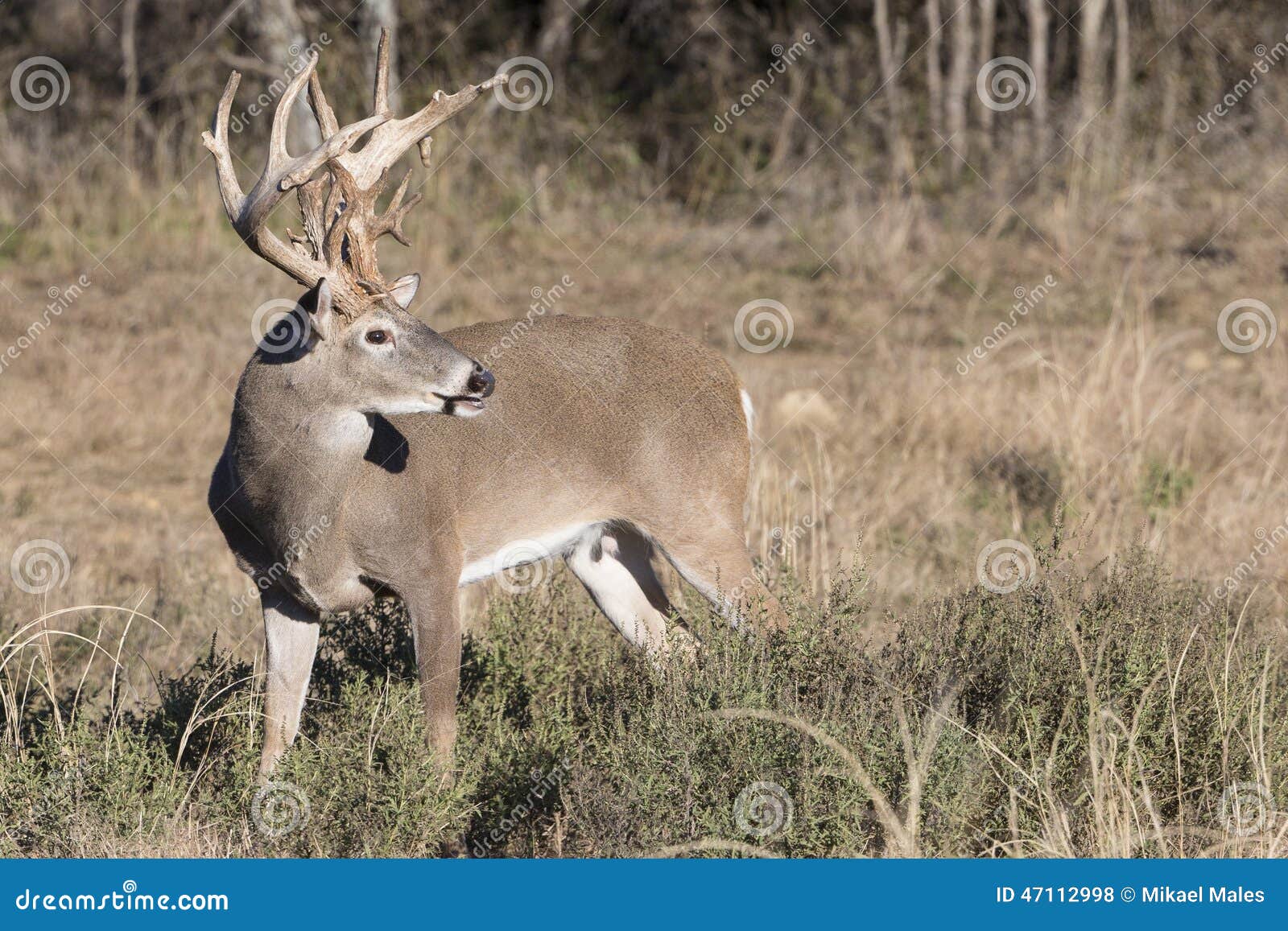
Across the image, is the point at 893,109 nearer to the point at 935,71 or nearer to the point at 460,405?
the point at 935,71

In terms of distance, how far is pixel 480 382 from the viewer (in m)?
4.99

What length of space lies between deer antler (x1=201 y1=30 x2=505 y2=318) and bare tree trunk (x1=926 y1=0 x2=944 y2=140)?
1019 cm

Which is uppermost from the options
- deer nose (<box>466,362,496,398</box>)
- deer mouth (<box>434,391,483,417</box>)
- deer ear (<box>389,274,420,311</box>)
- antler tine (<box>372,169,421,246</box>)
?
antler tine (<box>372,169,421,246</box>)

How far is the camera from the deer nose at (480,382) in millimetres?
4988

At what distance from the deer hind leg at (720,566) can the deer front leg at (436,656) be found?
37.9 inches

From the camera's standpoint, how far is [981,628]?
543 centimetres

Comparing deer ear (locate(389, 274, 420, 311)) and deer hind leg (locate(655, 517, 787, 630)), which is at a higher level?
deer ear (locate(389, 274, 420, 311))

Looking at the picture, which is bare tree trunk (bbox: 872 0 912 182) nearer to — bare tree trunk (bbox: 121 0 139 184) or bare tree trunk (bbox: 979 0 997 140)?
bare tree trunk (bbox: 979 0 997 140)

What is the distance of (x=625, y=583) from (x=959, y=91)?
9.55 metres

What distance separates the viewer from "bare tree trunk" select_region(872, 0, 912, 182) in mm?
14023

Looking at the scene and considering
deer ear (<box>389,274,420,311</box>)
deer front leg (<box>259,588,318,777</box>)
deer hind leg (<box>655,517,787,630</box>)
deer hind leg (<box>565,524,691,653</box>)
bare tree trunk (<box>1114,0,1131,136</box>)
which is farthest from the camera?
bare tree trunk (<box>1114,0,1131,136</box>)

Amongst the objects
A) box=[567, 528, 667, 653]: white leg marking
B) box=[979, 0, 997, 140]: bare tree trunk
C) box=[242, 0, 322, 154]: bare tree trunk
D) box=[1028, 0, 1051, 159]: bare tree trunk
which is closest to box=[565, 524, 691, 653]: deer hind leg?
box=[567, 528, 667, 653]: white leg marking

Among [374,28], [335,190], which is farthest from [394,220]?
[374,28]

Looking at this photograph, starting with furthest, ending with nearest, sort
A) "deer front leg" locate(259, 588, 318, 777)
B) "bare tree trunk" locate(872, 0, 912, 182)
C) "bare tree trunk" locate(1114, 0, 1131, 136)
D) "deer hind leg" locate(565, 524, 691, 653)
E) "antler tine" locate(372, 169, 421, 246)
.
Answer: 1. "bare tree trunk" locate(1114, 0, 1131, 136)
2. "bare tree trunk" locate(872, 0, 912, 182)
3. "deer hind leg" locate(565, 524, 691, 653)
4. "deer front leg" locate(259, 588, 318, 777)
5. "antler tine" locate(372, 169, 421, 246)
